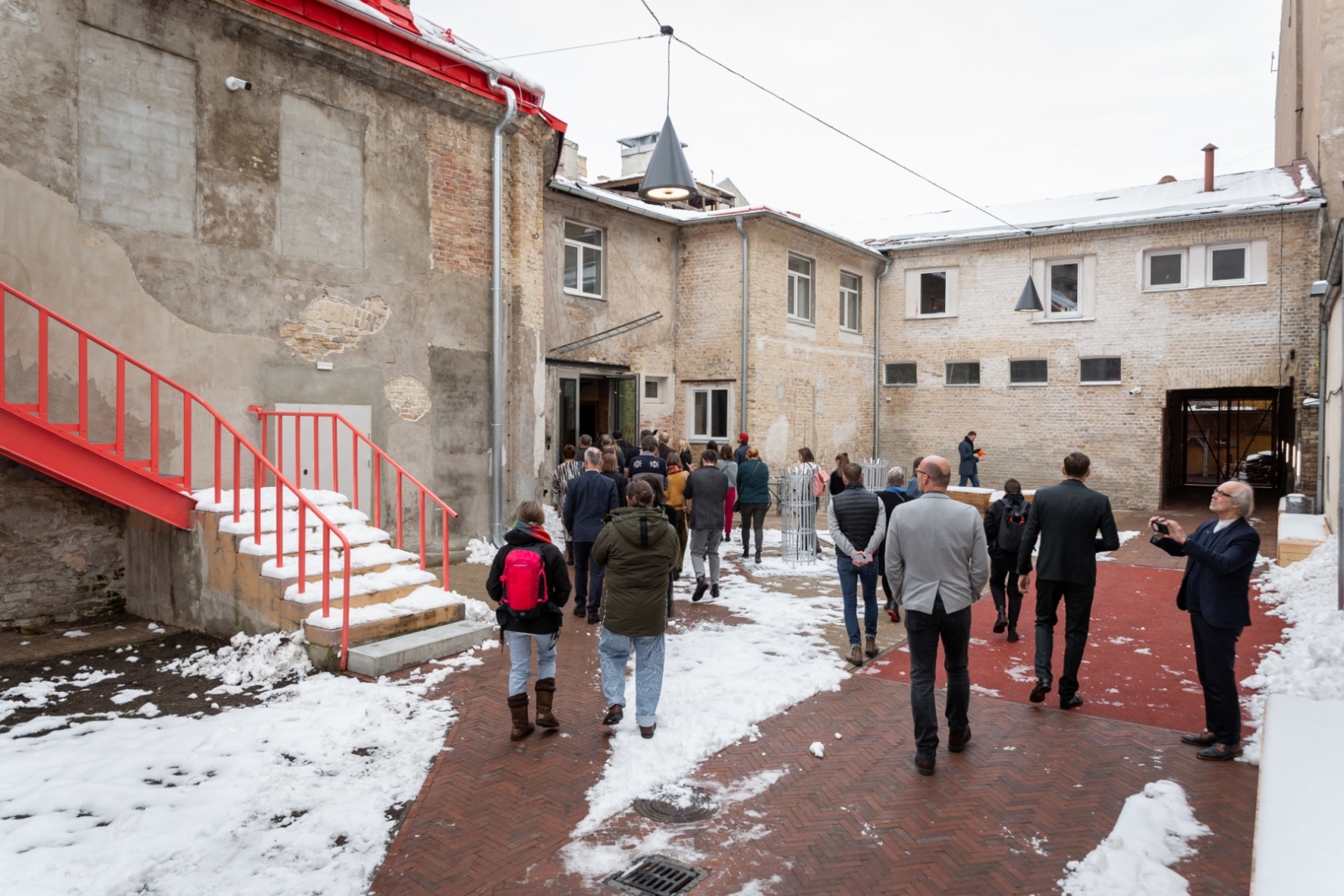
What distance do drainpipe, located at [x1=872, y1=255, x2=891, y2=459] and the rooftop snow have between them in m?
Result: 1.11

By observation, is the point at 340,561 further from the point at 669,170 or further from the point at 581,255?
the point at 581,255

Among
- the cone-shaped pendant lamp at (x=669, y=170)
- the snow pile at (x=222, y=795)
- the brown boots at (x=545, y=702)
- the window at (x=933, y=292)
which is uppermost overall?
the window at (x=933, y=292)

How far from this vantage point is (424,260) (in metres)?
11.1

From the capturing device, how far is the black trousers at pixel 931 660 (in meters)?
5.10

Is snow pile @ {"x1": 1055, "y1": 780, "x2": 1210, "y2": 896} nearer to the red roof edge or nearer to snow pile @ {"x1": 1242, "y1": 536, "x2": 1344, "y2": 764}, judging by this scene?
snow pile @ {"x1": 1242, "y1": 536, "x2": 1344, "y2": 764}

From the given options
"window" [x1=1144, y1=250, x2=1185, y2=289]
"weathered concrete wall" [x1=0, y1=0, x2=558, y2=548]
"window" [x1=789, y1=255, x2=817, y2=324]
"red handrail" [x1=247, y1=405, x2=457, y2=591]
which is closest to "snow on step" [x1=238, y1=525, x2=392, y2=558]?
"red handrail" [x1=247, y1=405, x2=457, y2=591]

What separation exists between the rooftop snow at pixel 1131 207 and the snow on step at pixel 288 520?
17.6 m

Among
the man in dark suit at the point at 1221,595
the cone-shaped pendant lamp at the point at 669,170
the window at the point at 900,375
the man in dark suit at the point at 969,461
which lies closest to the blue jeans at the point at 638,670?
the man in dark suit at the point at 1221,595

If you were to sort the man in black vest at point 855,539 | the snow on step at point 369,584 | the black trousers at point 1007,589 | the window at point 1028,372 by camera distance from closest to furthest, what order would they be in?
the snow on step at point 369,584 → the man in black vest at point 855,539 → the black trousers at point 1007,589 → the window at point 1028,372

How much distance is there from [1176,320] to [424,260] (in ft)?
55.9

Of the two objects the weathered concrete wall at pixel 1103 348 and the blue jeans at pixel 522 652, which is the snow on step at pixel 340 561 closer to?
the blue jeans at pixel 522 652

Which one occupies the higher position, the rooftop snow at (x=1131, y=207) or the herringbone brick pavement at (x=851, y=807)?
the rooftop snow at (x=1131, y=207)

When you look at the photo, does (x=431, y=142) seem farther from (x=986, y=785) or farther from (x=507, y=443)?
(x=986, y=785)

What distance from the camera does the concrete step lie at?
6707 millimetres
